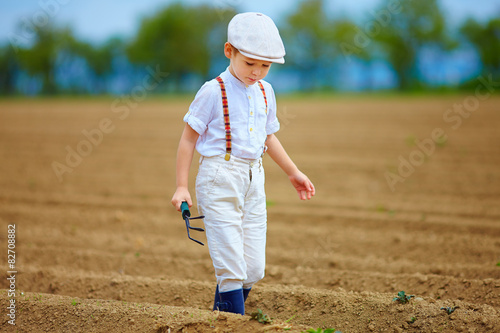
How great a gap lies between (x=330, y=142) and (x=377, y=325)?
9.60 m

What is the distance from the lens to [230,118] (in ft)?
9.89

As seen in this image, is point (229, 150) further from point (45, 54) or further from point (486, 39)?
point (45, 54)

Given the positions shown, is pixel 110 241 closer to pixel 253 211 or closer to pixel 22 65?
pixel 253 211

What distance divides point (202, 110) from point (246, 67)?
14.2 inches

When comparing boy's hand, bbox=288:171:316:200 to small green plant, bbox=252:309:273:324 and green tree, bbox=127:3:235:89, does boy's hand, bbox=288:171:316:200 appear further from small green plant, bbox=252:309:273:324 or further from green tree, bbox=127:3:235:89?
green tree, bbox=127:3:235:89

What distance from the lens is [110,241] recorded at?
18.4 ft

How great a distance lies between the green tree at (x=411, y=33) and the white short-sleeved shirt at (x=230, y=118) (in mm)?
47937

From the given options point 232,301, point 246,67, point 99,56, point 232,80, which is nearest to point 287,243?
point 232,301

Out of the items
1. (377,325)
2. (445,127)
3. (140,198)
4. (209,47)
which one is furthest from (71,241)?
(209,47)

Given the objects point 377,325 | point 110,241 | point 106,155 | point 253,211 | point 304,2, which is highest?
point 304,2

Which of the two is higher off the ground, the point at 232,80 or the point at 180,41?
the point at 180,41

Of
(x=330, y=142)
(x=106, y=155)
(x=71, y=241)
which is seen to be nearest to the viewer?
(x=71, y=241)

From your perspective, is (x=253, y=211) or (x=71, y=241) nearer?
(x=253, y=211)

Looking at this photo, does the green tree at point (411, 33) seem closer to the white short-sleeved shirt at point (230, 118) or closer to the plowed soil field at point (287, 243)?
the plowed soil field at point (287, 243)
